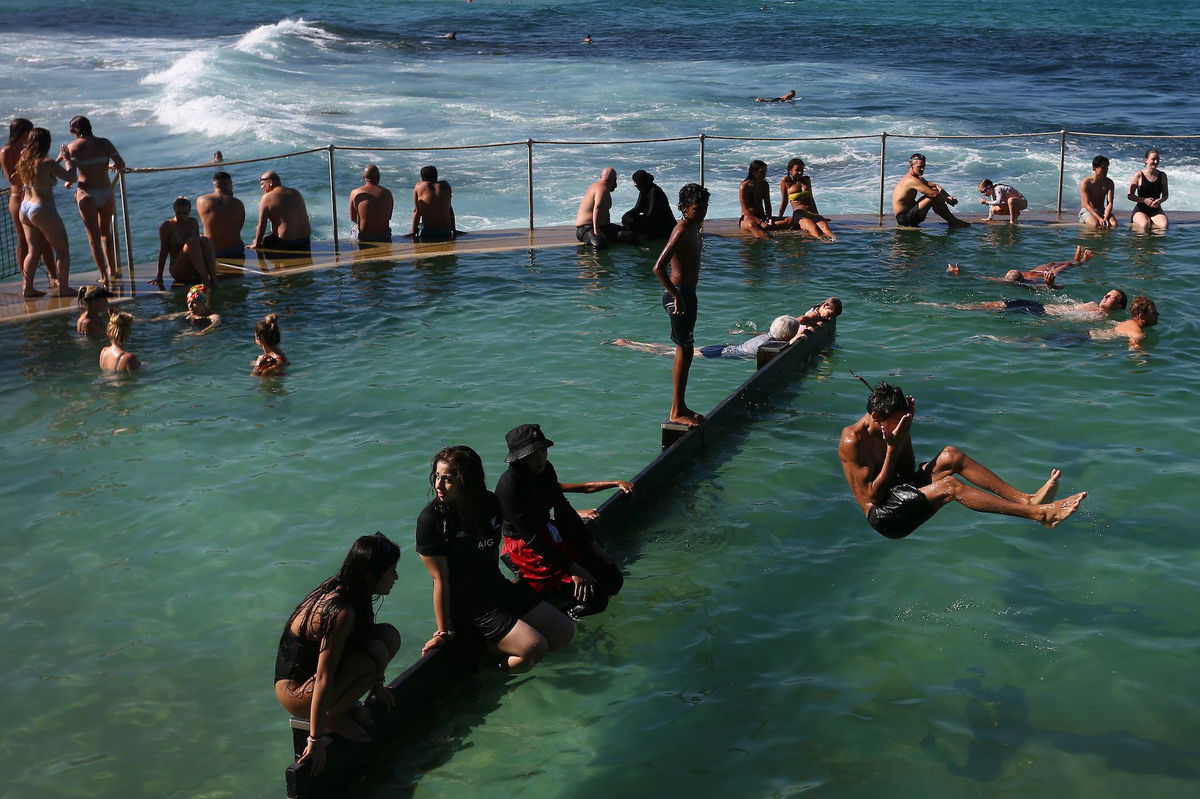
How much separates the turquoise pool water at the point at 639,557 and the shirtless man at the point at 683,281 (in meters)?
0.82

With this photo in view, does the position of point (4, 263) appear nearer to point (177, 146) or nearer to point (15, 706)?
point (15, 706)

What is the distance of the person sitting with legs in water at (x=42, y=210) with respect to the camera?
14.0 meters

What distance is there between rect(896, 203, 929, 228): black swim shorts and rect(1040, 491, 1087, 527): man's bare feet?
13418mm

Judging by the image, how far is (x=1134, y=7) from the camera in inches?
3113

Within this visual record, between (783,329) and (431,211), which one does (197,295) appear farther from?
(783,329)

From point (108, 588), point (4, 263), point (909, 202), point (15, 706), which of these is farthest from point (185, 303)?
point (909, 202)

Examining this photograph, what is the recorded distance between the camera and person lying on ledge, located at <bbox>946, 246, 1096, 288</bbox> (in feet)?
53.3

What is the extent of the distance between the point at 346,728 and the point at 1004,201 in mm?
17337

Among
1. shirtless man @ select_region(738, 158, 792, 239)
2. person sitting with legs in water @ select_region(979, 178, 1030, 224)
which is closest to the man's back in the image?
shirtless man @ select_region(738, 158, 792, 239)

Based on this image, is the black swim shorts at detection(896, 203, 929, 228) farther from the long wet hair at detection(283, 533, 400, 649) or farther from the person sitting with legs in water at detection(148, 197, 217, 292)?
the long wet hair at detection(283, 533, 400, 649)

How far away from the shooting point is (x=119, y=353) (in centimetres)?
1284

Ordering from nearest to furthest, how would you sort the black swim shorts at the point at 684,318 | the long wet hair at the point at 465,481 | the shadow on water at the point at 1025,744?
the shadow on water at the point at 1025,744
the long wet hair at the point at 465,481
the black swim shorts at the point at 684,318

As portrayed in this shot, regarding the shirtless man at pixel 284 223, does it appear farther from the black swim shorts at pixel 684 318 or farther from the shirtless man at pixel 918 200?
the shirtless man at pixel 918 200

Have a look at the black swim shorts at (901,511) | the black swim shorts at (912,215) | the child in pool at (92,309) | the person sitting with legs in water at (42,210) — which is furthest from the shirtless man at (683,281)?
the black swim shorts at (912,215)
